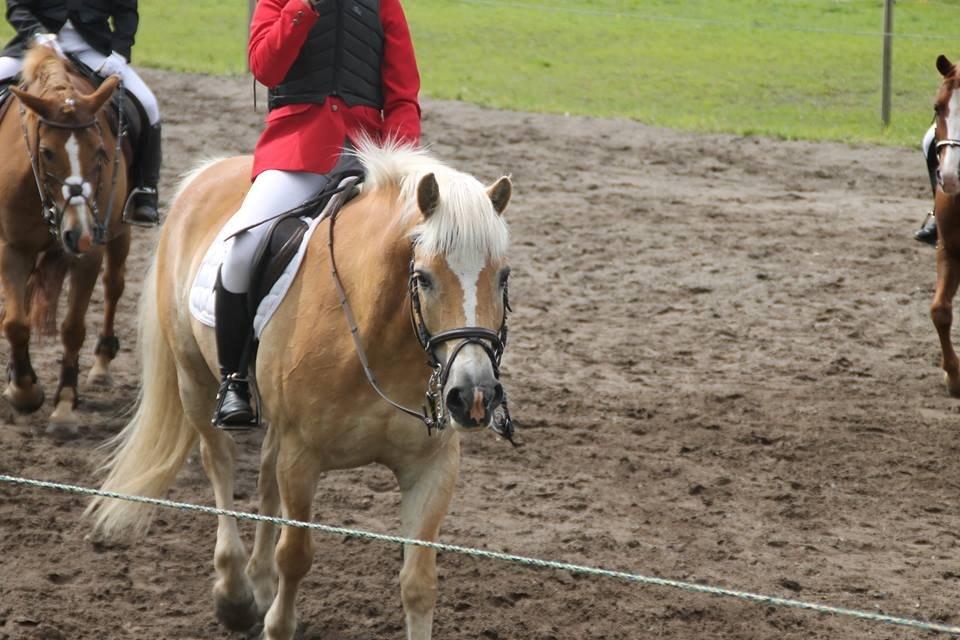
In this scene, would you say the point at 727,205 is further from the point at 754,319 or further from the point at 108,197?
the point at 108,197

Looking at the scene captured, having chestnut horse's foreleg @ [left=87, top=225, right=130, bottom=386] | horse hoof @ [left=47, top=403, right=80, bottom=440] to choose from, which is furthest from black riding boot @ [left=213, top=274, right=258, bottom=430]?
chestnut horse's foreleg @ [left=87, top=225, right=130, bottom=386]

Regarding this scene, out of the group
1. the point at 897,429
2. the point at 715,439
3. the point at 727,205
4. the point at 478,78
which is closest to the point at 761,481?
the point at 715,439

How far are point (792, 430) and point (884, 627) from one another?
2364mm

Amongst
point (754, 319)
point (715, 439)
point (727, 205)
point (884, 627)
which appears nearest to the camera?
point (884, 627)

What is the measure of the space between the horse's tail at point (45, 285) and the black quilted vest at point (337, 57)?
3112 millimetres

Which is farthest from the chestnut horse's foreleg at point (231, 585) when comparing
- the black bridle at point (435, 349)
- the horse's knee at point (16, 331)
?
the horse's knee at point (16, 331)

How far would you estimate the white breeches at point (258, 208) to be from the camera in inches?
194

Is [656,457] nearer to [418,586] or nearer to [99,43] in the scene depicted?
[418,586]

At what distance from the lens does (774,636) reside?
5.17 meters

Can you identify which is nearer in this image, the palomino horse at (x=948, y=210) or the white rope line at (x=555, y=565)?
the white rope line at (x=555, y=565)

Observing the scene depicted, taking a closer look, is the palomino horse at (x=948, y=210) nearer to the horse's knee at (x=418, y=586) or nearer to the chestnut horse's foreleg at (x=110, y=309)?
the horse's knee at (x=418, y=586)

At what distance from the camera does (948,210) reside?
830 centimetres

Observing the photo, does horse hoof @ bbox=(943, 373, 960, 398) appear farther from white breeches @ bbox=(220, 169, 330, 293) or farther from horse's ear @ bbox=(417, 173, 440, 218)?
horse's ear @ bbox=(417, 173, 440, 218)

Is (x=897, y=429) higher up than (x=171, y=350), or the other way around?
(x=171, y=350)
